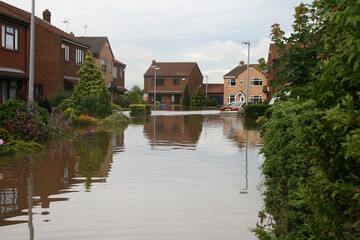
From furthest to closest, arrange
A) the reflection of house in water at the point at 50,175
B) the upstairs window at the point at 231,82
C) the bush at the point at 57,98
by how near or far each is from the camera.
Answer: the upstairs window at the point at 231,82, the bush at the point at 57,98, the reflection of house in water at the point at 50,175

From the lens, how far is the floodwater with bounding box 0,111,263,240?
608cm

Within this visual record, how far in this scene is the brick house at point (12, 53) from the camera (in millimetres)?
25328

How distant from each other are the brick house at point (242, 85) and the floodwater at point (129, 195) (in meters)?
62.2

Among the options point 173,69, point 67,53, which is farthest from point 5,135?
point 173,69

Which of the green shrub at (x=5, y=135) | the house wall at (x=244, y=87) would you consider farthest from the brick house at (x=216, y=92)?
the green shrub at (x=5, y=135)

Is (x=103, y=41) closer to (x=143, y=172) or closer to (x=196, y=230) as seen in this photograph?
(x=143, y=172)

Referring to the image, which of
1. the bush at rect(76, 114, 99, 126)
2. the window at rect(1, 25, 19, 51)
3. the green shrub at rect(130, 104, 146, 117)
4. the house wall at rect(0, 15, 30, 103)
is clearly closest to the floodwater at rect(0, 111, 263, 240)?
the bush at rect(76, 114, 99, 126)

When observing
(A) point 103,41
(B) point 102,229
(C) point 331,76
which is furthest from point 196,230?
(A) point 103,41

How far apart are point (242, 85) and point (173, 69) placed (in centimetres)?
1892

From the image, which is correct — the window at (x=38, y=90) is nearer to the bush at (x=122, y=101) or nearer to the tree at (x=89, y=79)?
the tree at (x=89, y=79)

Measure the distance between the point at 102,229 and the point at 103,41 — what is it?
51922 millimetres

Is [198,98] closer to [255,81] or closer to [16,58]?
[255,81]

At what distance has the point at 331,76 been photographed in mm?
3232

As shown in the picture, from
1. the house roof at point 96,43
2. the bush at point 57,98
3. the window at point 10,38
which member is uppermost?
the house roof at point 96,43
